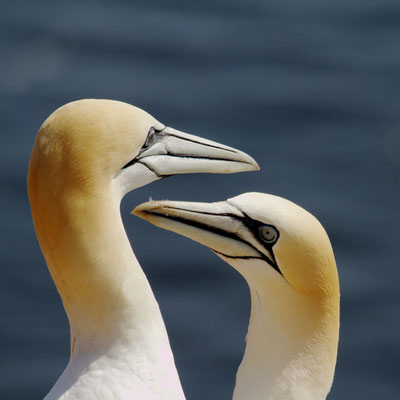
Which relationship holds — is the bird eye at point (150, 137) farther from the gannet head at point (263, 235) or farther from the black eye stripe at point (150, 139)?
the gannet head at point (263, 235)

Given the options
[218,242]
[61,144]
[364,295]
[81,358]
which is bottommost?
[364,295]

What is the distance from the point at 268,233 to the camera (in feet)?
20.5

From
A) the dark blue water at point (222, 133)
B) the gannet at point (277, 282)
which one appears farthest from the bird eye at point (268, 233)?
the dark blue water at point (222, 133)

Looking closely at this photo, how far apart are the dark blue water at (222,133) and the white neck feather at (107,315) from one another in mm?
2202

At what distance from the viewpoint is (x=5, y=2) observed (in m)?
10.7

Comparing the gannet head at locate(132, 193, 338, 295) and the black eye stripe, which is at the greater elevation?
the black eye stripe

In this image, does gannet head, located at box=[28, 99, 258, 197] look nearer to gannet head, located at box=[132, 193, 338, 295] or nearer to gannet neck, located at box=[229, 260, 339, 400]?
gannet head, located at box=[132, 193, 338, 295]

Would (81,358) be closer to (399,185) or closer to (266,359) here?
(266,359)

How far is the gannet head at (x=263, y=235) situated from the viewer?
6.12m

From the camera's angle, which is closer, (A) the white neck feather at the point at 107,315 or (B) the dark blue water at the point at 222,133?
(A) the white neck feather at the point at 107,315

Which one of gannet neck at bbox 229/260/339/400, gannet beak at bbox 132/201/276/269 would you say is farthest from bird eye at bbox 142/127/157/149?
gannet neck at bbox 229/260/339/400

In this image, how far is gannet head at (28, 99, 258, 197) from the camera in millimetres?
5836

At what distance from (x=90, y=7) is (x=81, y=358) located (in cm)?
486

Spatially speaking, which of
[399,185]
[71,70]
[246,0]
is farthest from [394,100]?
[71,70]
